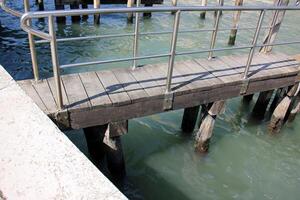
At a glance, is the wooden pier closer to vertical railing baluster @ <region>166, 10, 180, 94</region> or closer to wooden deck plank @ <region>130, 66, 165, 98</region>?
wooden deck plank @ <region>130, 66, 165, 98</region>

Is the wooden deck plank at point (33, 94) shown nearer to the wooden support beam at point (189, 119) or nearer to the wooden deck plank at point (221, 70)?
the wooden deck plank at point (221, 70)

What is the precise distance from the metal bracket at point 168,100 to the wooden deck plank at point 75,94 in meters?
1.05

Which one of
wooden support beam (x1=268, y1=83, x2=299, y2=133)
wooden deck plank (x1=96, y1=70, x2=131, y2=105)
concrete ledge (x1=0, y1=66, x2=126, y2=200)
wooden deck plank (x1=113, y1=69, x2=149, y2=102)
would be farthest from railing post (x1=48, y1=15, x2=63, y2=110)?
wooden support beam (x1=268, y1=83, x2=299, y2=133)

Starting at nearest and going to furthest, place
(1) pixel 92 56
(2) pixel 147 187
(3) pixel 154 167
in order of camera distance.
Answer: (2) pixel 147 187, (3) pixel 154 167, (1) pixel 92 56

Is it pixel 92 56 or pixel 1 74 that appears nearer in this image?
pixel 1 74

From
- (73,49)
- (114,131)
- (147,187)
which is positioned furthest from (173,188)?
(73,49)

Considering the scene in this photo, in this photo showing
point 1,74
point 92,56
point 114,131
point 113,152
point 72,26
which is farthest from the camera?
point 72,26

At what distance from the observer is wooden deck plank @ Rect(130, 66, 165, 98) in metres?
3.90

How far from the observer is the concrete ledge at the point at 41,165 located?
1724 mm

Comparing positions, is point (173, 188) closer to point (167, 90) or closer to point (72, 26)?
point (167, 90)

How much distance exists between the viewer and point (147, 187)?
180 inches

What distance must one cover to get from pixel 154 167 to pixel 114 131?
1519 mm

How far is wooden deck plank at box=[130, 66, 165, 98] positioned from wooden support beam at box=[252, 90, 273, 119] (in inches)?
116

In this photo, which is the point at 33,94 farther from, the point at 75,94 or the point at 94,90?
the point at 94,90
